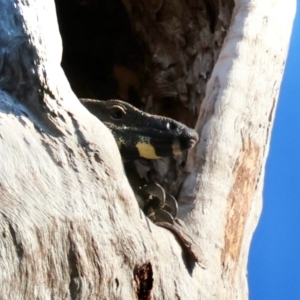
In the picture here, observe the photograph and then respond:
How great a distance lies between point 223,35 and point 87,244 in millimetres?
1031

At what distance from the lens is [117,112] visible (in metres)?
1.58

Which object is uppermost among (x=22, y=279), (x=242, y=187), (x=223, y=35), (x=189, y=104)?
(x=223, y=35)

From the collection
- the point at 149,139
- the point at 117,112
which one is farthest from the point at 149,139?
the point at 117,112

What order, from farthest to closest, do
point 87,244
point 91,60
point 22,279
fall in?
point 91,60, point 87,244, point 22,279

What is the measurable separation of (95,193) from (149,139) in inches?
13.5

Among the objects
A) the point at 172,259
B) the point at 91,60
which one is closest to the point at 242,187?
the point at 172,259

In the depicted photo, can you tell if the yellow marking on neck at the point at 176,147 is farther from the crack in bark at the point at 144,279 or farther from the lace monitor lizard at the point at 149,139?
the crack in bark at the point at 144,279

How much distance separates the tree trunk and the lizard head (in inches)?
3.1

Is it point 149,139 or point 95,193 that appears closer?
point 95,193

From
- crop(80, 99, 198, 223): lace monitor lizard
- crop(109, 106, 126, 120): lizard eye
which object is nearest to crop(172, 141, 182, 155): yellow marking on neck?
crop(80, 99, 198, 223): lace monitor lizard

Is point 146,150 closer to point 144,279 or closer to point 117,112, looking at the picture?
point 117,112

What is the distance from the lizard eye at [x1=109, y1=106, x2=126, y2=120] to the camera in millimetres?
1570

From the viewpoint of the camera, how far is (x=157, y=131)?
1.52m

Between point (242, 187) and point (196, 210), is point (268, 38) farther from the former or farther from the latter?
point (196, 210)
